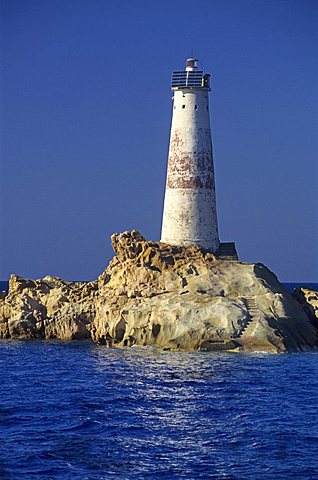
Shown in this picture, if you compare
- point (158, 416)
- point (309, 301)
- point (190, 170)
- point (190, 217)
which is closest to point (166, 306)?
point (190, 217)

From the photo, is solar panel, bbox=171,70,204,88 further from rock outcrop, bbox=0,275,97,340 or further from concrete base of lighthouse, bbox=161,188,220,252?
rock outcrop, bbox=0,275,97,340

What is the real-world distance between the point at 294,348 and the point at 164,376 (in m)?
8.81

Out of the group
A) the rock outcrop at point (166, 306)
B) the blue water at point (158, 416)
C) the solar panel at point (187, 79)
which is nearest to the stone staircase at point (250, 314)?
the rock outcrop at point (166, 306)

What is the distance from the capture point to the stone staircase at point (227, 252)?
1860 inches

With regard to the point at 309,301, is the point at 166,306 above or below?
below

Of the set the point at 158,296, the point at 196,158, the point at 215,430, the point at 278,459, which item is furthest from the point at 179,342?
the point at 278,459

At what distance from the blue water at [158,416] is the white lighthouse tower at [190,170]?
348 inches

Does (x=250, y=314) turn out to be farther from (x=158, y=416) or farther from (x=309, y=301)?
(x=158, y=416)

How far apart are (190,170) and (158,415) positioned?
832 inches

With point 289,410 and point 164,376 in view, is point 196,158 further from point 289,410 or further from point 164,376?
point 289,410

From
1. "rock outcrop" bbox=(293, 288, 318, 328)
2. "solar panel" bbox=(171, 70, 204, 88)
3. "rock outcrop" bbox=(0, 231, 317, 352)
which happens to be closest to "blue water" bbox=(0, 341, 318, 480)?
"rock outcrop" bbox=(0, 231, 317, 352)

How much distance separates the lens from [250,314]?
40562mm

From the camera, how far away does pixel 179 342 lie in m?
40.1

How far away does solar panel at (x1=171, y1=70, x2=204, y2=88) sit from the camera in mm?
47312
